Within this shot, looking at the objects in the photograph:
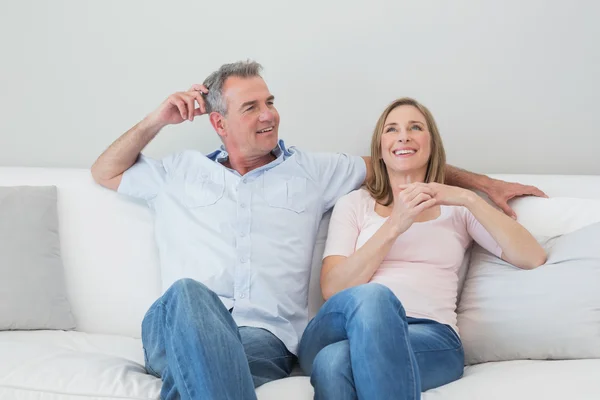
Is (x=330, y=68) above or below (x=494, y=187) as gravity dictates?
above

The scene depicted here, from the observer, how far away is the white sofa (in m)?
1.65

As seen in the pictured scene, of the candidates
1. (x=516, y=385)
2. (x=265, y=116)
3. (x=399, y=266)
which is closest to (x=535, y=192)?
(x=399, y=266)

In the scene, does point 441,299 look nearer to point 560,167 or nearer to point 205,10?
point 560,167

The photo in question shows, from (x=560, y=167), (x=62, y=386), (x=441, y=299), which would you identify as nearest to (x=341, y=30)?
(x=560, y=167)

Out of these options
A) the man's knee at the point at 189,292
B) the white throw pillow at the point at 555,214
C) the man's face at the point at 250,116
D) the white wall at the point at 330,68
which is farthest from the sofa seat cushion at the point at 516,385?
the white wall at the point at 330,68

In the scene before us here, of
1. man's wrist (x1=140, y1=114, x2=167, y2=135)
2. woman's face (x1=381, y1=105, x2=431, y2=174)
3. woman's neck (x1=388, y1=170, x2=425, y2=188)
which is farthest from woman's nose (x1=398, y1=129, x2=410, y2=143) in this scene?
man's wrist (x1=140, y1=114, x2=167, y2=135)

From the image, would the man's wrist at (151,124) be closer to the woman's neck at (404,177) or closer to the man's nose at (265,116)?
the man's nose at (265,116)

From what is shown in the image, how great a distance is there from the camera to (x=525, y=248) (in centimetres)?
201

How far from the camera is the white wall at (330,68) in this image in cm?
256

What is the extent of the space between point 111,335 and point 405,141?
110 cm

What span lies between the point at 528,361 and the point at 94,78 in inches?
72.5

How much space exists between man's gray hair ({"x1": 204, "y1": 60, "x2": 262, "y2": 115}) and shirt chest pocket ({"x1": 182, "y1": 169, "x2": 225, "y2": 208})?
0.21 meters

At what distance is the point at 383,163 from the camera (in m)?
2.29

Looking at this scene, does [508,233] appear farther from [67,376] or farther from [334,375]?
[67,376]
